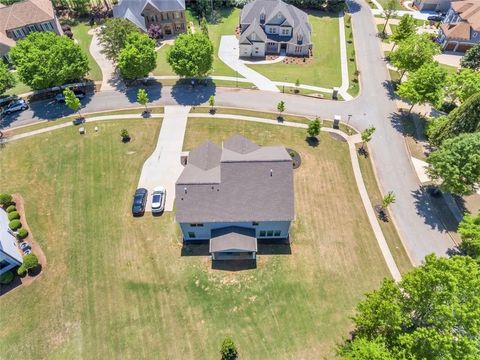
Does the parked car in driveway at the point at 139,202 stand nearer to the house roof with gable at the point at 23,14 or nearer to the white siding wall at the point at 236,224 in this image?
the white siding wall at the point at 236,224

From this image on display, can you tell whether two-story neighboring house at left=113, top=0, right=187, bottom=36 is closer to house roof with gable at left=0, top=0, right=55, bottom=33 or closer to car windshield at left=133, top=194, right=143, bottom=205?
house roof with gable at left=0, top=0, right=55, bottom=33

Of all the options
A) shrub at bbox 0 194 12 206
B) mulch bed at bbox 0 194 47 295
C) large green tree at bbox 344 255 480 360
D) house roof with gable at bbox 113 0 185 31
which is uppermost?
house roof with gable at bbox 113 0 185 31

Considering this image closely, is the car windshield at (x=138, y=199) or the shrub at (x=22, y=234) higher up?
the car windshield at (x=138, y=199)

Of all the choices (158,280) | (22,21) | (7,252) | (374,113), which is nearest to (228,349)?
(158,280)

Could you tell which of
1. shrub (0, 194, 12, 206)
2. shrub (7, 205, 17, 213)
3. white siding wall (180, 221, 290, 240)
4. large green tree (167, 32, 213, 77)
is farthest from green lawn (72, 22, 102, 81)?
white siding wall (180, 221, 290, 240)

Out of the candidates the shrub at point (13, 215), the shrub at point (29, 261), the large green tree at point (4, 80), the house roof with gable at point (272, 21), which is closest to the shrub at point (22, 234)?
the shrub at point (13, 215)

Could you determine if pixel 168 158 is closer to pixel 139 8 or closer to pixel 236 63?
pixel 236 63

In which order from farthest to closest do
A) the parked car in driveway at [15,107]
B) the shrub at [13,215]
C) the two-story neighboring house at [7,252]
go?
the parked car in driveway at [15,107] → the shrub at [13,215] → the two-story neighboring house at [7,252]

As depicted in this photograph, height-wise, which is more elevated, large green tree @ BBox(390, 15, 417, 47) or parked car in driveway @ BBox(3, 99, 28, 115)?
large green tree @ BBox(390, 15, 417, 47)
